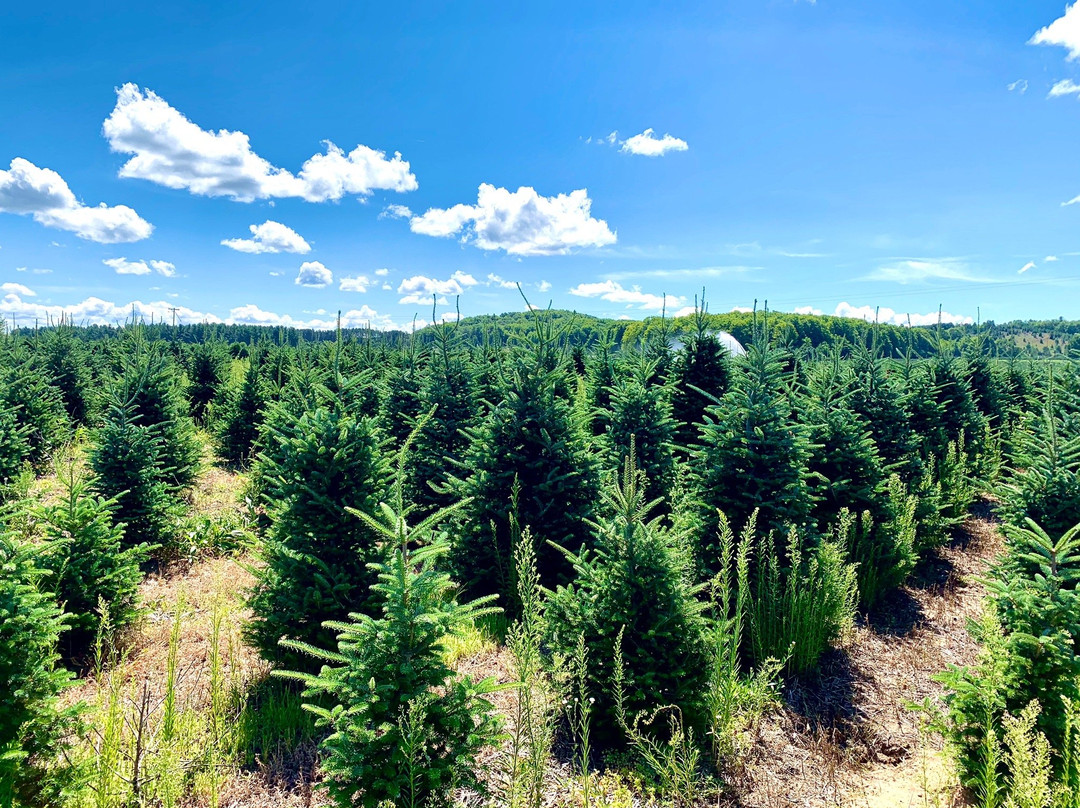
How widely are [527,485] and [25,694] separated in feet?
15.5

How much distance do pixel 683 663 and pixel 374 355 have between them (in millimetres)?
17205

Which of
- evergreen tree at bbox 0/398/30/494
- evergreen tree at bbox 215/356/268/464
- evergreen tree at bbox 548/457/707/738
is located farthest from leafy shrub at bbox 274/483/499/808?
evergreen tree at bbox 215/356/268/464

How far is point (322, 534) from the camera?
15.5 feet

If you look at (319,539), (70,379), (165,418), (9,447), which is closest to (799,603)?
(319,539)

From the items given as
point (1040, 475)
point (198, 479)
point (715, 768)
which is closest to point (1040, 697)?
point (715, 768)

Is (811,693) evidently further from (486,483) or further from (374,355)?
(374,355)

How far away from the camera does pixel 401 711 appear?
2727 mm

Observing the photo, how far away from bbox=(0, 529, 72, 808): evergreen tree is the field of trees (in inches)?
0.7

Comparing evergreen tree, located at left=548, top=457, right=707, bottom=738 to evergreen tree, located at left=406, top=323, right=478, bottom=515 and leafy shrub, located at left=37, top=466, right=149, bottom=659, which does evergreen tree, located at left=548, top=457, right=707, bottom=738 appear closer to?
evergreen tree, located at left=406, top=323, right=478, bottom=515

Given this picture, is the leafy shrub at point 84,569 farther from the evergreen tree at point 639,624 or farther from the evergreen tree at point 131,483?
the evergreen tree at point 639,624

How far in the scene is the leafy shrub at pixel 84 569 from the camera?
5.19 meters

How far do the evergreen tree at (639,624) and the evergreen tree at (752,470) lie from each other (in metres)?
1.89

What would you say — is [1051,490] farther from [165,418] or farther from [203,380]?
[203,380]

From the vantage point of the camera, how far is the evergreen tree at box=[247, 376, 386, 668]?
457 centimetres
